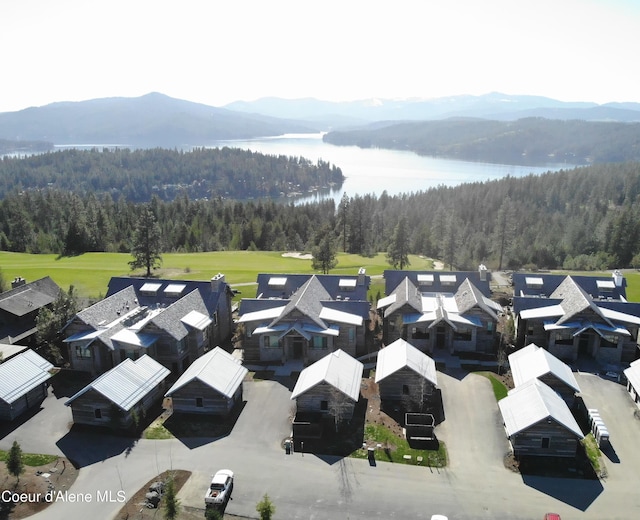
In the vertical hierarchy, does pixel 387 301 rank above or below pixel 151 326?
below

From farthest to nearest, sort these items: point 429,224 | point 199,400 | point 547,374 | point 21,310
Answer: point 429,224
point 21,310
point 199,400
point 547,374

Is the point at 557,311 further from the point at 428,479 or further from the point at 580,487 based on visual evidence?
the point at 428,479

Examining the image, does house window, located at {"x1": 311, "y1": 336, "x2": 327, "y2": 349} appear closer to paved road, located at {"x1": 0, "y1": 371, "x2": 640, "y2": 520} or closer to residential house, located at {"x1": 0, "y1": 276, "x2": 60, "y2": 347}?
paved road, located at {"x1": 0, "y1": 371, "x2": 640, "y2": 520}

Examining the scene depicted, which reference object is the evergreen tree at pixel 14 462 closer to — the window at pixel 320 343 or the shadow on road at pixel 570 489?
the window at pixel 320 343

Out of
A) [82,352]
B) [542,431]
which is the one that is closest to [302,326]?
[82,352]

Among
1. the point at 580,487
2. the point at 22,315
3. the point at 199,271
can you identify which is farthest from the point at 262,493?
the point at 199,271

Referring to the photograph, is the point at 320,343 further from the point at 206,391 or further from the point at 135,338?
the point at 135,338

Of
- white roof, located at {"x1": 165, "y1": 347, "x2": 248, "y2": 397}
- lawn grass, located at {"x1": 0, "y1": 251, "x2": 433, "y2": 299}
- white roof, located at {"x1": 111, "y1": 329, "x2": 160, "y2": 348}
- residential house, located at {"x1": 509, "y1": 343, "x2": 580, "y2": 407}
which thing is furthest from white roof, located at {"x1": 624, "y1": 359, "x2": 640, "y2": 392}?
white roof, located at {"x1": 111, "y1": 329, "x2": 160, "y2": 348}

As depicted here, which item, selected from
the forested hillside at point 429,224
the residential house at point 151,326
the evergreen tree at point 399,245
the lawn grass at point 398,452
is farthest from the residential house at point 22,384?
the forested hillside at point 429,224
